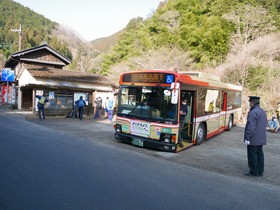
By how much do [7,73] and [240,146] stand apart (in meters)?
22.7

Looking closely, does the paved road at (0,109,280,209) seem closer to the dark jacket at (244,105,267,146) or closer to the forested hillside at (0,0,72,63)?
the dark jacket at (244,105,267,146)

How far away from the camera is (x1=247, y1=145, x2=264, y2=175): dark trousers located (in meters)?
6.03

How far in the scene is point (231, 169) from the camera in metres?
6.74

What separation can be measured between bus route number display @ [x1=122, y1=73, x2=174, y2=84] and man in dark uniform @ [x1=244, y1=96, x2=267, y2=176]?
274 cm

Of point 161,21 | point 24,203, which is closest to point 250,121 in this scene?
point 24,203

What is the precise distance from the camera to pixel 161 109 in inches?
309

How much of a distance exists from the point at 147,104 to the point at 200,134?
312 cm

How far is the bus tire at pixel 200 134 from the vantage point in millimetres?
9545

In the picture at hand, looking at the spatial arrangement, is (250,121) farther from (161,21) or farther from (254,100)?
(161,21)

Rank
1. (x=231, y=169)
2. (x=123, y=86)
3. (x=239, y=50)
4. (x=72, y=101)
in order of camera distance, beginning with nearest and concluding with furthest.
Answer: (x=231, y=169), (x=123, y=86), (x=72, y=101), (x=239, y=50)

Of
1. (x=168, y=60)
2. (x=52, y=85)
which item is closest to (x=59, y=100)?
(x=52, y=85)

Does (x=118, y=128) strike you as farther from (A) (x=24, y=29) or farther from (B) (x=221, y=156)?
(A) (x=24, y=29)

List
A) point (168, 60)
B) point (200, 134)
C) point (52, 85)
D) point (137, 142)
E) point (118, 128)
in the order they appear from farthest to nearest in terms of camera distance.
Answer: point (168, 60) < point (52, 85) < point (200, 134) < point (118, 128) < point (137, 142)

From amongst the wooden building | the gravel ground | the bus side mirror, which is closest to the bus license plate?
the gravel ground
